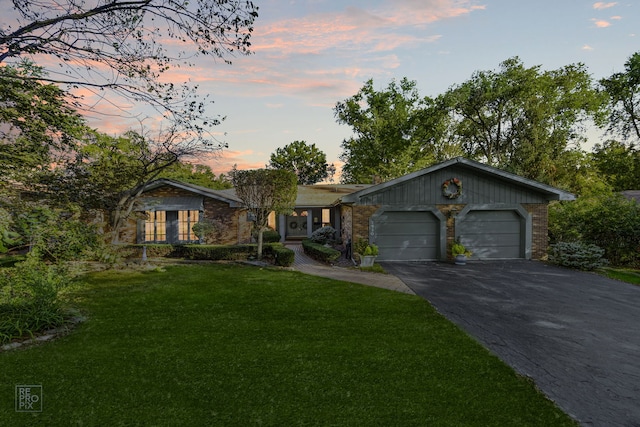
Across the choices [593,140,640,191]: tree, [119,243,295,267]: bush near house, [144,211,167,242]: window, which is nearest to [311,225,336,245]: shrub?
[119,243,295,267]: bush near house

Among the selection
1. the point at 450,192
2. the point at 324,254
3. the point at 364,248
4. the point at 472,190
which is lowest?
the point at 324,254

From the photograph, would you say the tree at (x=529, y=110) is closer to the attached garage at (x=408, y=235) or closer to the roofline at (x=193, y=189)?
the attached garage at (x=408, y=235)

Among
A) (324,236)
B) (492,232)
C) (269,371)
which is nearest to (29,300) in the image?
(269,371)

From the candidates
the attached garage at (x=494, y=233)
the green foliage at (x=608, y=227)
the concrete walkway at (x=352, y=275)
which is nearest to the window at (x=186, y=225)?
the concrete walkway at (x=352, y=275)

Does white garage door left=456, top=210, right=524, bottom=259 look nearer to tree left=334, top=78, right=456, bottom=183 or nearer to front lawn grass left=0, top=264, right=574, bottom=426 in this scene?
front lawn grass left=0, top=264, right=574, bottom=426

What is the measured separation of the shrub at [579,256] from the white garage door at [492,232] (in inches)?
66.9

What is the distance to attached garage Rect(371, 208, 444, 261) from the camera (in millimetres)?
15711

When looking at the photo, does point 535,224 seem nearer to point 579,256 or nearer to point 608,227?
point 579,256

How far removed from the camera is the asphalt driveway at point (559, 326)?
4.53 meters

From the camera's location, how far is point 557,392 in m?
4.57

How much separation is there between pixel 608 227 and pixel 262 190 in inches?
626

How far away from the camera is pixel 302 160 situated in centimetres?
6138

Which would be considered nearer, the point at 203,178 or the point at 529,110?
the point at 529,110

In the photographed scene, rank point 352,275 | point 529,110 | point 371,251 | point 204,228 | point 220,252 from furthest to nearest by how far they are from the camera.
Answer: point 529,110, point 204,228, point 220,252, point 371,251, point 352,275
